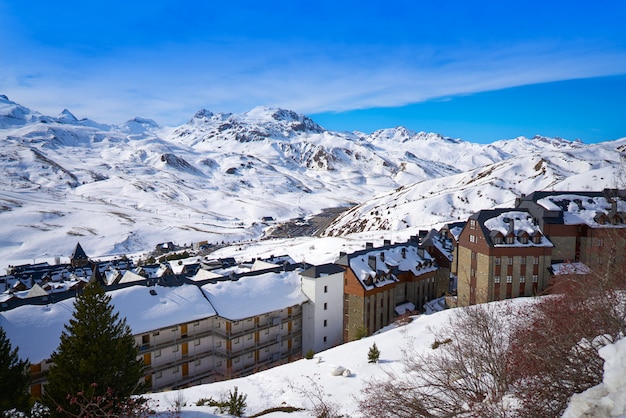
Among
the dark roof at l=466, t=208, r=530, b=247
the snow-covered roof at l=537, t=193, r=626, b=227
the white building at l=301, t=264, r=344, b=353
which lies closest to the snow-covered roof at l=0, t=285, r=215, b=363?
the white building at l=301, t=264, r=344, b=353

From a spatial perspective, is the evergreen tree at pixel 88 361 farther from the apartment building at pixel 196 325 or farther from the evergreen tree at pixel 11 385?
the apartment building at pixel 196 325

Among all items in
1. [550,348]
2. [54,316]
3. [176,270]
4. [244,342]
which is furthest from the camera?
[176,270]

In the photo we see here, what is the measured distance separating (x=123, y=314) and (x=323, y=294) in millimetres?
22873

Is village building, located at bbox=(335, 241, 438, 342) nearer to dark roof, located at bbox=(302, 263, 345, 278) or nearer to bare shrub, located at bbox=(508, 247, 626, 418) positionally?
dark roof, located at bbox=(302, 263, 345, 278)

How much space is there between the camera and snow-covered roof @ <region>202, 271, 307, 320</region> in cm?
4453

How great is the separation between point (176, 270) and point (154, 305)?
4990 centimetres

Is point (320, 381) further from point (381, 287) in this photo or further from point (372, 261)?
point (372, 261)

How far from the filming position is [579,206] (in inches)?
2099

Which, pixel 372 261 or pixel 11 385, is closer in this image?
pixel 11 385

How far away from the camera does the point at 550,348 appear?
1408 centimetres

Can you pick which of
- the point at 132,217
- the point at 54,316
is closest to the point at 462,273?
the point at 54,316

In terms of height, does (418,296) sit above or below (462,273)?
below

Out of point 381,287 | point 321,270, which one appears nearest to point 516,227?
point 381,287

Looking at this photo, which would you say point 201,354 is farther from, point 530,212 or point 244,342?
point 530,212
